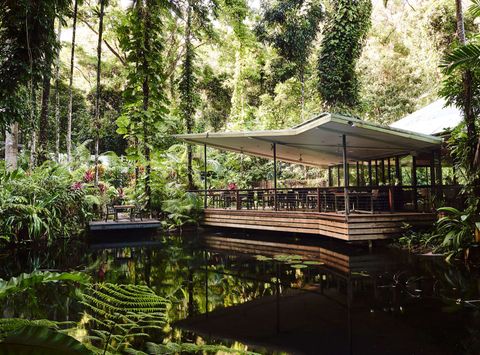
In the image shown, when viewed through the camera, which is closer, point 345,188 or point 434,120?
point 345,188

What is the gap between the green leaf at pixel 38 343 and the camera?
1058mm

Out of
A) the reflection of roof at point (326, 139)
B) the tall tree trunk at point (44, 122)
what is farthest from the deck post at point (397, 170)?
the tall tree trunk at point (44, 122)

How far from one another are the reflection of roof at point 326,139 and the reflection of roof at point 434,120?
83cm

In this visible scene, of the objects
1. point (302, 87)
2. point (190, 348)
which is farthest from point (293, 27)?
point (190, 348)

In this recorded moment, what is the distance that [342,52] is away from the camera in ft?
53.3

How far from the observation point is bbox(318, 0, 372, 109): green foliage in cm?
1598

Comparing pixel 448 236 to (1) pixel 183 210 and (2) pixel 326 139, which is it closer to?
(2) pixel 326 139

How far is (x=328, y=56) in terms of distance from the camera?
1636 cm

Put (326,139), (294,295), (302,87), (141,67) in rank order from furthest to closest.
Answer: (302,87)
(141,67)
(326,139)
(294,295)

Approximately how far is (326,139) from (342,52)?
6.77 metres

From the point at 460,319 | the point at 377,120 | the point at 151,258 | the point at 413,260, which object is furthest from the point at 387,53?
the point at 460,319

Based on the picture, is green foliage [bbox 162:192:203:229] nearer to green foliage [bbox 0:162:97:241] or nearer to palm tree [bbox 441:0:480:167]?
green foliage [bbox 0:162:97:241]

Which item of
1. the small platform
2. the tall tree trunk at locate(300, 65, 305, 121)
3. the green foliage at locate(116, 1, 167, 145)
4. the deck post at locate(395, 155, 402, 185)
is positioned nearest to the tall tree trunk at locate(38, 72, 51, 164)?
the green foliage at locate(116, 1, 167, 145)

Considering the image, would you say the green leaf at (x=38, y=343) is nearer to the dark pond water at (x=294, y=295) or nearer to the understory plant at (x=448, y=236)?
the dark pond water at (x=294, y=295)
